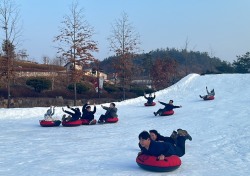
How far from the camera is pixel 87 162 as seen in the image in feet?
25.3

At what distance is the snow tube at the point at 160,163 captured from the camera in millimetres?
6698

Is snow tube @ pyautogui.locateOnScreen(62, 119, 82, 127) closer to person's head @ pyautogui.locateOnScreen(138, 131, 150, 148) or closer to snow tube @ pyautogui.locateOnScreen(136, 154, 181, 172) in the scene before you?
snow tube @ pyautogui.locateOnScreen(136, 154, 181, 172)

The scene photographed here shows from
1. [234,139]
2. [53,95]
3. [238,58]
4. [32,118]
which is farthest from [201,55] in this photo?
[234,139]

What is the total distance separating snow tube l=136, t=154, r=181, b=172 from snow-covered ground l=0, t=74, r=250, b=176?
5.2 inches

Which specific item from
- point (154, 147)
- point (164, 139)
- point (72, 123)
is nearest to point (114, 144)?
point (164, 139)

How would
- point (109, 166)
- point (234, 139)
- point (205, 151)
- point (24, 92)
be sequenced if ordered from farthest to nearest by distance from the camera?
1. point (24, 92)
2. point (234, 139)
3. point (205, 151)
4. point (109, 166)

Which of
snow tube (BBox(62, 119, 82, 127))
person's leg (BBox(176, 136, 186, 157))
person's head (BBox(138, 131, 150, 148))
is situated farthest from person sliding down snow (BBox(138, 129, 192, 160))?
snow tube (BBox(62, 119, 82, 127))

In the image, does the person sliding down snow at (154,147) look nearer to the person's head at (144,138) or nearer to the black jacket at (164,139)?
the person's head at (144,138)

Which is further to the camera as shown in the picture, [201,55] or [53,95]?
[201,55]

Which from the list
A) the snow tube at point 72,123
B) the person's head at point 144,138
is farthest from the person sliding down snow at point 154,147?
the snow tube at point 72,123

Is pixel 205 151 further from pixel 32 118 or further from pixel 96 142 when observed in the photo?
pixel 32 118

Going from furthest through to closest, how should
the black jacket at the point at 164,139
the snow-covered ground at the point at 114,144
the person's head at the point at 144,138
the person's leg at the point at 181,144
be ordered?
1. the person's leg at the point at 181,144
2. the black jacket at the point at 164,139
3. the snow-covered ground at the point at 114,144
4. the person's head at the point at 144,138

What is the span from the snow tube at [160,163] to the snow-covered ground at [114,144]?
0.13 meters

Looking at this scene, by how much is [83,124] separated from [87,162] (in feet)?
22.5
